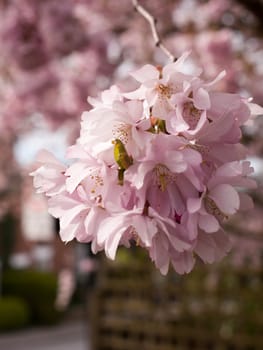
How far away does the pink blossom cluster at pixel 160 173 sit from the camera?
1.95ft

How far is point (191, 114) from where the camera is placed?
24.9 inches

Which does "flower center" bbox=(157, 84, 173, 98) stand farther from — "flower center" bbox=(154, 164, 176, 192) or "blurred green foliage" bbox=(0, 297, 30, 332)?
"blurred green foliage" bbox=(0, 297, 30, 332)

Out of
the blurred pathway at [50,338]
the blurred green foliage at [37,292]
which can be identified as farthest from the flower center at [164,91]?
the blurred green foliage at [37,292]

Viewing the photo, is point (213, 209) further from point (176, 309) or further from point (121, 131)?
point (176, 309)

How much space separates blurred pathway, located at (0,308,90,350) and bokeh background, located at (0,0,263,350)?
247cm

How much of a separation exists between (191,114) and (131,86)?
2.24 meters

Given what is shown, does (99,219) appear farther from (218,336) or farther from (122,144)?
(218,336)

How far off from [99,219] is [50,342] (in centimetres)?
757

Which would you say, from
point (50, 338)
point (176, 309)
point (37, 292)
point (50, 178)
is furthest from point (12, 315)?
point (50, 178)

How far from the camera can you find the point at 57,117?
338 cm

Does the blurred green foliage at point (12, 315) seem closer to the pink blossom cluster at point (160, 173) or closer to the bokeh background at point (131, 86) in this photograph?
the bokeh background at point (131, 86)

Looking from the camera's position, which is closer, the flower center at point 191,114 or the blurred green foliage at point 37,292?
the flower center at point 191,114

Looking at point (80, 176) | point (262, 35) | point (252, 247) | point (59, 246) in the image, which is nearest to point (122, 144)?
point (80, 176)

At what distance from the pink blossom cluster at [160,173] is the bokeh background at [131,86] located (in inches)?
34.0
